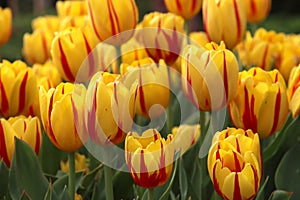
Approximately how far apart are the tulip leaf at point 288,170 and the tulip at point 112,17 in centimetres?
44

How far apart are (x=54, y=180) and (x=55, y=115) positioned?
0.33 m

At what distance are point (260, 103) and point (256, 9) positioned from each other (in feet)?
2.72

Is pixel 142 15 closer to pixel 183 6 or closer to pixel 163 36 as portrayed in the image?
pixel 183 6

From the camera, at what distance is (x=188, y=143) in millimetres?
1612

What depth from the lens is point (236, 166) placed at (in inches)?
48.9

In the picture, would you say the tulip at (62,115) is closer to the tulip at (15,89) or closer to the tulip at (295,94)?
the tulip at (15,89)

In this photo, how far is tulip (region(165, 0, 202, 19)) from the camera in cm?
191

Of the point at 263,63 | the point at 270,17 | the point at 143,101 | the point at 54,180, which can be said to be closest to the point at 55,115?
the point at 143,101

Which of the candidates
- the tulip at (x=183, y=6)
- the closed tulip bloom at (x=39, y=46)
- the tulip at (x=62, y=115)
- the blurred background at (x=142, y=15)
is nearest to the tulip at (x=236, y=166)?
the tulip at (x=62, y=115)

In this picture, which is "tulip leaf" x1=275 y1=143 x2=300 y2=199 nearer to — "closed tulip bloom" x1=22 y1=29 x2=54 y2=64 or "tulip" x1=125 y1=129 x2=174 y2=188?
"tulip" x1=125 y1=129 x2=174 y2=188

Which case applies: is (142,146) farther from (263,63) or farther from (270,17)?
(270,17)

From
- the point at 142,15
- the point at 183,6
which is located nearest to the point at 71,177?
the point at 183,6

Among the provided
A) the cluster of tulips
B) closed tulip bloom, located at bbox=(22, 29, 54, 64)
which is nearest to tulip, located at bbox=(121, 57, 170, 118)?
the cluster of tulips

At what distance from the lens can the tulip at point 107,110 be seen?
1267 mm
